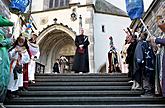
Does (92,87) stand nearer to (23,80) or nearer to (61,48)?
(23,80)

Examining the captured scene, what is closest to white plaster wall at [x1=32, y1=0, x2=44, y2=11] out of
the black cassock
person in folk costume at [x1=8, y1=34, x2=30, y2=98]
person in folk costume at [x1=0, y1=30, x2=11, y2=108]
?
the black cassock

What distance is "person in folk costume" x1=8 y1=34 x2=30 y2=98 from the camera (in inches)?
195

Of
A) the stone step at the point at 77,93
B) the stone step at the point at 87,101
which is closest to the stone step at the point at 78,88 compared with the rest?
the stone step at the point at 77,93

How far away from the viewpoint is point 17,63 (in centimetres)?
518

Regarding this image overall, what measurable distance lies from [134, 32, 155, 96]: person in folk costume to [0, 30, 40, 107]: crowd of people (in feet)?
8.00

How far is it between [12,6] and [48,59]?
11756 millimetres

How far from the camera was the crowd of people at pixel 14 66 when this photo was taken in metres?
4.45

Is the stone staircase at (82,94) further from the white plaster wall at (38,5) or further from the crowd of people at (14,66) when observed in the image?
the white plaster wall at (38,5)

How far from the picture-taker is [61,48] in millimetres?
19219

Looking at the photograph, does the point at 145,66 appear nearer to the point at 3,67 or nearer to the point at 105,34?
the point at 3,67

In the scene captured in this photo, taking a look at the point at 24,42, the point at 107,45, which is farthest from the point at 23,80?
the point at 107,45

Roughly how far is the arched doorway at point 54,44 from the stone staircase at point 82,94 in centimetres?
1127

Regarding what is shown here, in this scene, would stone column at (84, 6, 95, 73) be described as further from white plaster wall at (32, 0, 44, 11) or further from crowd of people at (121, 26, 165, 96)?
crowd of people at (121, 26, 165, 96)

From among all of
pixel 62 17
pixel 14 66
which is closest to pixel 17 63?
pixel 14 66
